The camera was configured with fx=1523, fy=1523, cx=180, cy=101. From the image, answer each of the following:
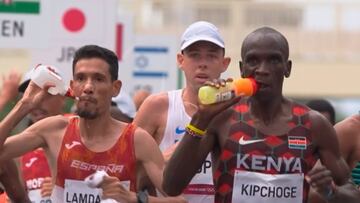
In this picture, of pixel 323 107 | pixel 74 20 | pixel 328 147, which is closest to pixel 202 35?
pixel 328 147

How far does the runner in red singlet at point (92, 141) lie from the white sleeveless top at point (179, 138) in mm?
750

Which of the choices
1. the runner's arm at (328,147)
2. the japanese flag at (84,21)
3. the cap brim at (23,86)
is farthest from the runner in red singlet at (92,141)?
the japanese flag at (84,21)

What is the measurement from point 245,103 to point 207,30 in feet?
6.27

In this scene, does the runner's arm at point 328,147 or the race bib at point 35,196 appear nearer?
the runner's arm at point 328,147

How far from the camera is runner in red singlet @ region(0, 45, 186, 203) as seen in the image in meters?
8.86

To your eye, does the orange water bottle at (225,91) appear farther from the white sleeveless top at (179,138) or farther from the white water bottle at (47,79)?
the white sleeveless top at (179,138)

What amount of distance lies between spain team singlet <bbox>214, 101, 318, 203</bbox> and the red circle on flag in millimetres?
7831

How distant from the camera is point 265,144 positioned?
8.05 metres

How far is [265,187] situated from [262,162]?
155mm

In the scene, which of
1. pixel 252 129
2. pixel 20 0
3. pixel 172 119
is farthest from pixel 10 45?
pixel 252 129

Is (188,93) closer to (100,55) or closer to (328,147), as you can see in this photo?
(100,55)

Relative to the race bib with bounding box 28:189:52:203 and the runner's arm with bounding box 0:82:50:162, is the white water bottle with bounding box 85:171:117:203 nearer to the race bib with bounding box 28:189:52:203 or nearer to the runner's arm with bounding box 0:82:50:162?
the runner's arm with bounding box 0:82:50:162

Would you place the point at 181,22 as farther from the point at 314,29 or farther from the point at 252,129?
the point at 252,129

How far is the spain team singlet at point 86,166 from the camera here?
349 inches
